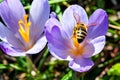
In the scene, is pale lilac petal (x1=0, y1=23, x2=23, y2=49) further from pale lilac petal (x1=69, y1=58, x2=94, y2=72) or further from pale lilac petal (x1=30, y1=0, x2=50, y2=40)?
pale lilac petal (x1=69, y1=58, x2=94, y2=72)

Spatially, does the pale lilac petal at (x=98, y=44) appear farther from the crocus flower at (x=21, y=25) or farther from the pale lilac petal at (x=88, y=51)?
the crocus flower at (x=21, y=25)

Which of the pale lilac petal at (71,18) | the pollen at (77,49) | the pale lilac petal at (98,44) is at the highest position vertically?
the pale lilac petal at (71,18)

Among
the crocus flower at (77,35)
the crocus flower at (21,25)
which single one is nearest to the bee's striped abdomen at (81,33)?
the crocus flower at (77,35)

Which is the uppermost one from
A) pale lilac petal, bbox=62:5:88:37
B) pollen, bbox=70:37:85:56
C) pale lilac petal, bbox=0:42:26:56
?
pale lilac petal, bbox=62:5:88:37

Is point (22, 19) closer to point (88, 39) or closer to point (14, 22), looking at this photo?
point (14, 22)

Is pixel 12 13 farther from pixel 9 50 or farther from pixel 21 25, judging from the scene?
pixel 9 50

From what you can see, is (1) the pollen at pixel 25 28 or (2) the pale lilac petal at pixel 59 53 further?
(1) the pollen at pixel 25 28

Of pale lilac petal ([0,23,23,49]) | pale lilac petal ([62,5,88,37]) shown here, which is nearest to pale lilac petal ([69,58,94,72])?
pale lilac petal ([62,5,88,37])
